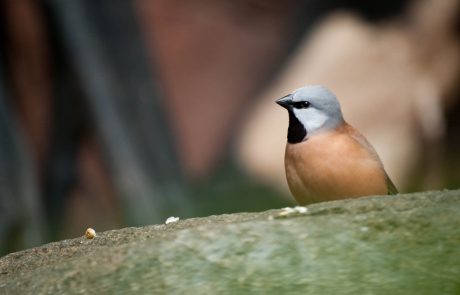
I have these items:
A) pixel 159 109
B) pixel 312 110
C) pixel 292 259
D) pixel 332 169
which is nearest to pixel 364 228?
pixel 292 259

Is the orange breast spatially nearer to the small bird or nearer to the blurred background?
the small bird

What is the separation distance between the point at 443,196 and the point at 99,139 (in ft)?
24.4

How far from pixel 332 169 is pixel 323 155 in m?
0.08

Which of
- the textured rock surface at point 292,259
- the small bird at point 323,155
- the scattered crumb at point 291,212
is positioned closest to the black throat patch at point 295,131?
the small bird at point 323,155

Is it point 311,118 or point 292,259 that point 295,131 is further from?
point 292,259

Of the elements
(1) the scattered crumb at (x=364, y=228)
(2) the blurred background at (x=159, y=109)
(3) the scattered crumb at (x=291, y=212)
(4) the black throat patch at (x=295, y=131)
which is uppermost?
(4) the black throat patch at (x=295, y=131)

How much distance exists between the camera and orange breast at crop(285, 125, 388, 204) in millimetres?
5242

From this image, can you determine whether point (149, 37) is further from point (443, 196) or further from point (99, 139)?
point (443, 196)

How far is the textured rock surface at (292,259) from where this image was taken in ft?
12.2

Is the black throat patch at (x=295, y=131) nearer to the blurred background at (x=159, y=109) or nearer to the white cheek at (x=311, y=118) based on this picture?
the white cheek at (x=311, y=118)

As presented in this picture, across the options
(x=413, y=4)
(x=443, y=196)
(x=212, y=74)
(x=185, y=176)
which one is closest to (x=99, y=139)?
(x=185, y=176)

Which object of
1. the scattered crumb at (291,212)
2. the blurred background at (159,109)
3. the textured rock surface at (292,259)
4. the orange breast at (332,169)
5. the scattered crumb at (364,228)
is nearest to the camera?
the textured rock surface at (292,259)

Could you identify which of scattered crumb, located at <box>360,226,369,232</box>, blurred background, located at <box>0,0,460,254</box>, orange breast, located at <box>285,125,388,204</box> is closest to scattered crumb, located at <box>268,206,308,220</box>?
scattered crumb, located at <box>360,226,369,232</box>

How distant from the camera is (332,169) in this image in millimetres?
5246
